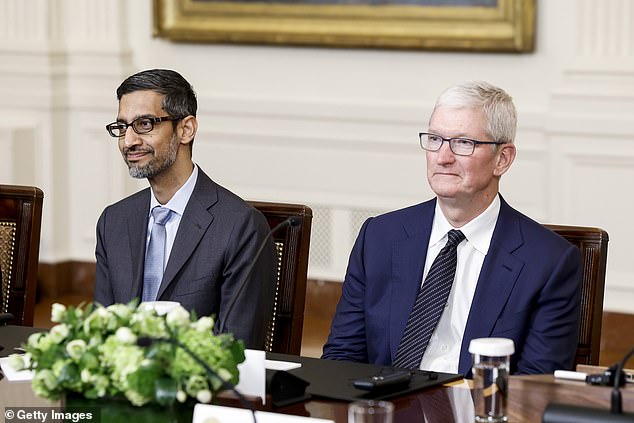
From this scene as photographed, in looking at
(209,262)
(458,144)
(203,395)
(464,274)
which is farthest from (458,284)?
(203,395)

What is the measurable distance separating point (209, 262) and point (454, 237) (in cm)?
72

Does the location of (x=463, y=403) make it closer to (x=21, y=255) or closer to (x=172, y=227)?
(x=172, y=227)

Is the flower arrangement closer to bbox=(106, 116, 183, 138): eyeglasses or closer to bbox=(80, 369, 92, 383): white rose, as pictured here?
bbox=(80, 369, 92, 383): white rose

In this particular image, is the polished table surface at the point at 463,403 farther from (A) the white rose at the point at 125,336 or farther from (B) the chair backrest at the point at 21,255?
(B) the chair backrest at the point at 21,255

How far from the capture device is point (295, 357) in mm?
3164

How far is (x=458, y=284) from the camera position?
348 cm

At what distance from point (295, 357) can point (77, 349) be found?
2.93 feet

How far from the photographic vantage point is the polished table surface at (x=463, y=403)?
2625mm

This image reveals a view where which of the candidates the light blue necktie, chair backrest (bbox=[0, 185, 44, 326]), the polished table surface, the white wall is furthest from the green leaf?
the white wall

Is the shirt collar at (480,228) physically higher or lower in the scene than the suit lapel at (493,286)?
higher

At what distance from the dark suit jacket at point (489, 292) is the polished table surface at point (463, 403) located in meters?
0.50

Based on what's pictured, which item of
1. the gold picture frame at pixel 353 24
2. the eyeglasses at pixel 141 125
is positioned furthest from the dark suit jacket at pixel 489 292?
the gold picture frame at pixel 353 24

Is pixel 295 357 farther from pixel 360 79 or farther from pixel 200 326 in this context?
pixel 360 79

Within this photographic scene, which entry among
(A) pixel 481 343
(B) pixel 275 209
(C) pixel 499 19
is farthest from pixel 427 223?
(C) pixel 499 19
